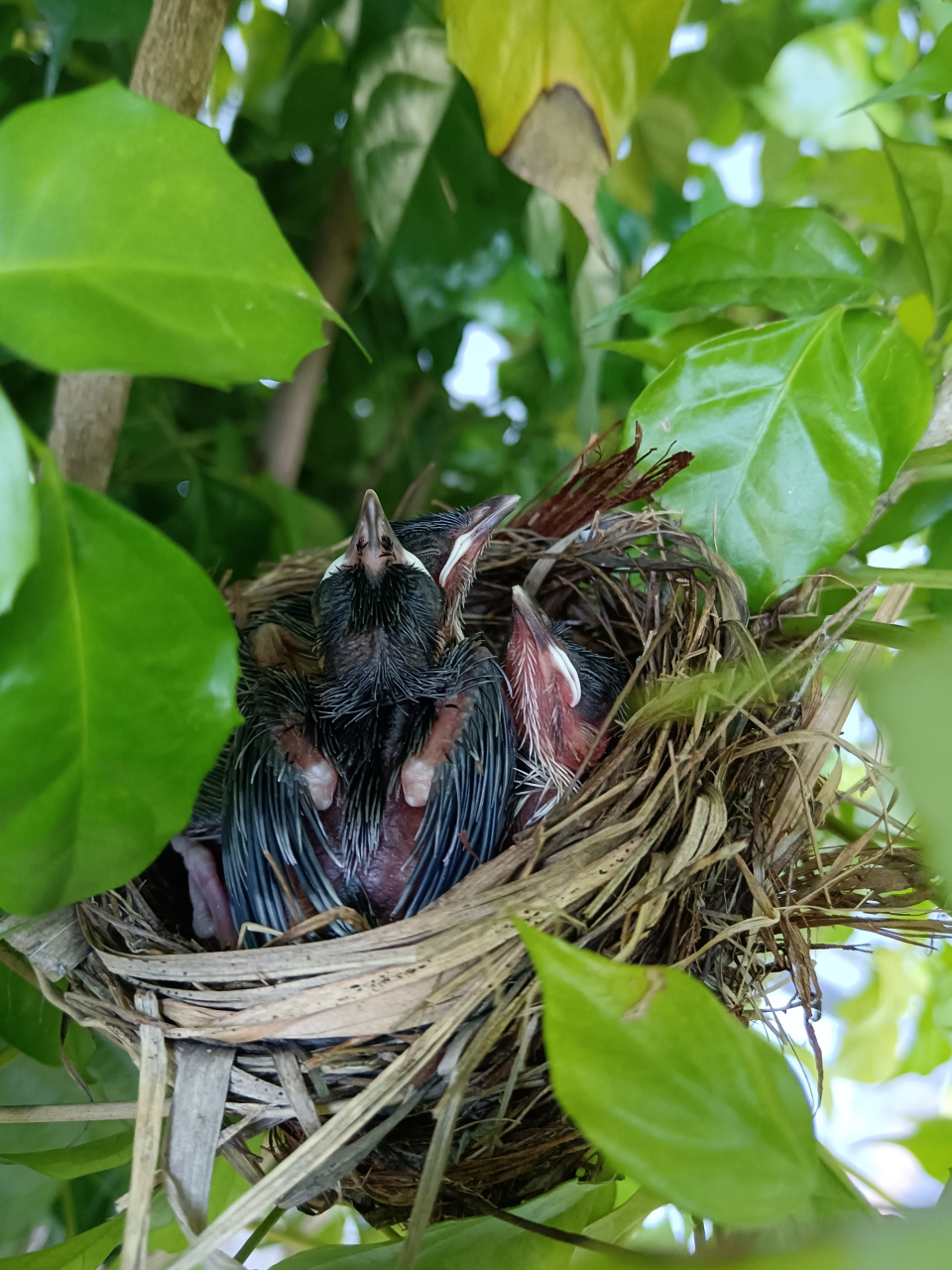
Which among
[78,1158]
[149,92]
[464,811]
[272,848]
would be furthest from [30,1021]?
[149,92]

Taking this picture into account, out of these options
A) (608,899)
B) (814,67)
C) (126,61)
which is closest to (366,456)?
(126,61)

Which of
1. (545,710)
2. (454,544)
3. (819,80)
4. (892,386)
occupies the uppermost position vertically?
(819,80)

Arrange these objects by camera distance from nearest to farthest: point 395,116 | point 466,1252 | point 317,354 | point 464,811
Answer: point 466,1252
point 464,811
point 395,116
point 317,354

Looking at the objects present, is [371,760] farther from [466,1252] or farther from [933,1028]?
[933,1028]

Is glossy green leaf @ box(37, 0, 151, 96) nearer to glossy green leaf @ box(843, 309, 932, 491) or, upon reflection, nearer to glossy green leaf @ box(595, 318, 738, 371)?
glossy green leaf @ box(595, 318, 738, 371)

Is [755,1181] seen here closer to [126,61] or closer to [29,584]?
[29,584]

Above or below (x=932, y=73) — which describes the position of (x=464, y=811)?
below

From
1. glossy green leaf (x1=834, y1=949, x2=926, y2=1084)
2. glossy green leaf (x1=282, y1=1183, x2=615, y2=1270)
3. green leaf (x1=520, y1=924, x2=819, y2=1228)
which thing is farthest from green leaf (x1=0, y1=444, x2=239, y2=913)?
glossy green leaf (x1=834, y1=949, x2=926, y2=1084)
